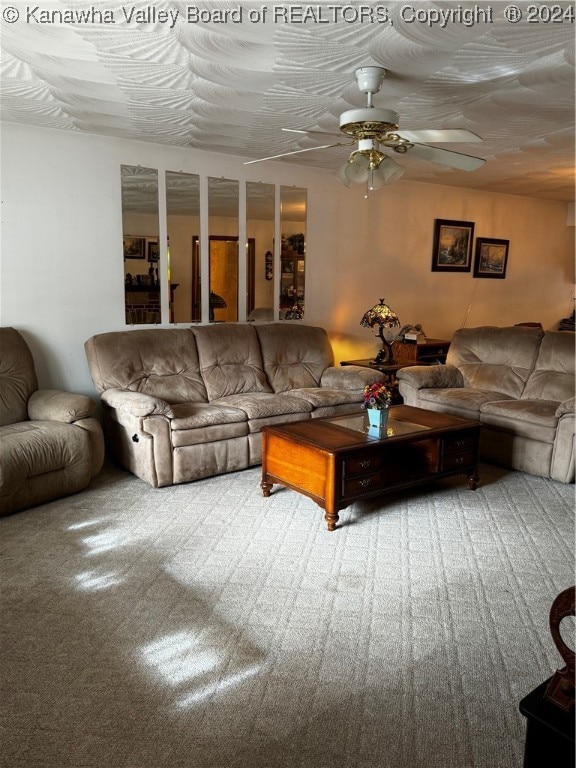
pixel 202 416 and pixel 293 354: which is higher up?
pixel 293 354

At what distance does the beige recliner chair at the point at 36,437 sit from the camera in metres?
3.61

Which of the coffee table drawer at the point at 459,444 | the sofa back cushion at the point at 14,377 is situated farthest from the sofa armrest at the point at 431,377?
the sofa back cushion at the point at 14,377

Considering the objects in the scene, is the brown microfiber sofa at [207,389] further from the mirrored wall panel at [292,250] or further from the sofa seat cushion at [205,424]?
the mirrored wall panel at [292,250]

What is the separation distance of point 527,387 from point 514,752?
150 inches

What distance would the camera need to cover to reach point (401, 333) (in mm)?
6547

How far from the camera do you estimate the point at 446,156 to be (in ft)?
11.0

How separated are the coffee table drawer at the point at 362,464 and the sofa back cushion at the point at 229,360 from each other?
5.78 feet

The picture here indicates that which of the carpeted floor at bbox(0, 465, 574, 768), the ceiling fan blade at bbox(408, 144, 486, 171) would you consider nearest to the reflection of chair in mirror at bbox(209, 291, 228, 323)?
the carpeted floor at bbox(0, 465, 574, 768)

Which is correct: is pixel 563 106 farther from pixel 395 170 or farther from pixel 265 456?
pixel 265 456

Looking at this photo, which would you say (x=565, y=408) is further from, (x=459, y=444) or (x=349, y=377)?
(x=349, y=377)

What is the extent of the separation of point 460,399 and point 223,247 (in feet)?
8.05

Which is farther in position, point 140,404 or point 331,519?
point 140,404

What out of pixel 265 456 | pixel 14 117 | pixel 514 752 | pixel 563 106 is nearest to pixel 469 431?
pixel 265 456

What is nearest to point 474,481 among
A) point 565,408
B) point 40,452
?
point 565,408
